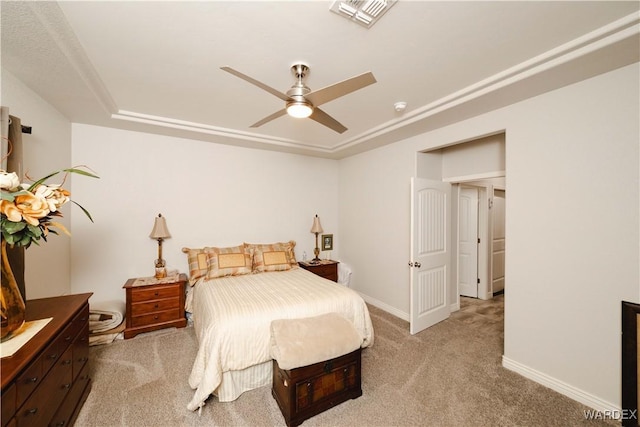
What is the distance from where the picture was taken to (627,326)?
1740 mm

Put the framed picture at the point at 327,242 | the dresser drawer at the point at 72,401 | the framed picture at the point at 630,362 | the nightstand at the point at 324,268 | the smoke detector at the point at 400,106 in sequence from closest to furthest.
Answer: the dresser drawer at the point at 72,401 → the framed picture at the point at 630,362 → the smoke detector at the point at 400,106 → the nightstand at the point at 324,268 → the framed picture at the point at 327,242

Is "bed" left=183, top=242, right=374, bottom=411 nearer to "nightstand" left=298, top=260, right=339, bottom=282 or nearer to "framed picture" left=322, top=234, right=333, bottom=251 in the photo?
"nightstand" left=298, top=260, right=339, bottom=282

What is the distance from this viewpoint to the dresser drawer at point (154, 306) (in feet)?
9.38

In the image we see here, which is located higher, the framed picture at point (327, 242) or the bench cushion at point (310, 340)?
the framed picture at point (327, 242)

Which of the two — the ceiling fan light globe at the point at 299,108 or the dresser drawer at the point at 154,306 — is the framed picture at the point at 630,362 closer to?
the ceiling fan light globe at the point at 299,108

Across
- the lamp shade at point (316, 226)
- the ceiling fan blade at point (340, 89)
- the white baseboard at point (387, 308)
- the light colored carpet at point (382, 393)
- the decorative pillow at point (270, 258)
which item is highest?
the ceiling fan blade at point (340, 89)

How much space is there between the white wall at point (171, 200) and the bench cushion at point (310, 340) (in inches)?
89.0

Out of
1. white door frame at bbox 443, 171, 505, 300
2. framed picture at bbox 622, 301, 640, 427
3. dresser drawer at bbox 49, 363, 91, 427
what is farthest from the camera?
white door frame at bbox 443, 171, 505, 300

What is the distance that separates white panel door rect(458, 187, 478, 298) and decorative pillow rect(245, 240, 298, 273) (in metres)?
3.05

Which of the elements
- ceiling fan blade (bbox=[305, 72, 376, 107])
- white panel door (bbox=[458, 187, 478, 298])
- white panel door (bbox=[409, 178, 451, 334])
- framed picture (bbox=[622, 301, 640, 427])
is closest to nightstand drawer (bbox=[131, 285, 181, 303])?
ceiling fan blade (bbox=[305, 72, 376, 107])

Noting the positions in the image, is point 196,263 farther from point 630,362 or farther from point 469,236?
point 469,236

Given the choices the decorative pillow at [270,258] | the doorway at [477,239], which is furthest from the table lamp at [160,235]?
the doorway at [477,239]

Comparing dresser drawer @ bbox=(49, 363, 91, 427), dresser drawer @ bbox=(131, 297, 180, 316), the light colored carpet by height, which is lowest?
the light colored carpet

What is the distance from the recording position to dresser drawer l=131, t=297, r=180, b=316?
9.38 ft
